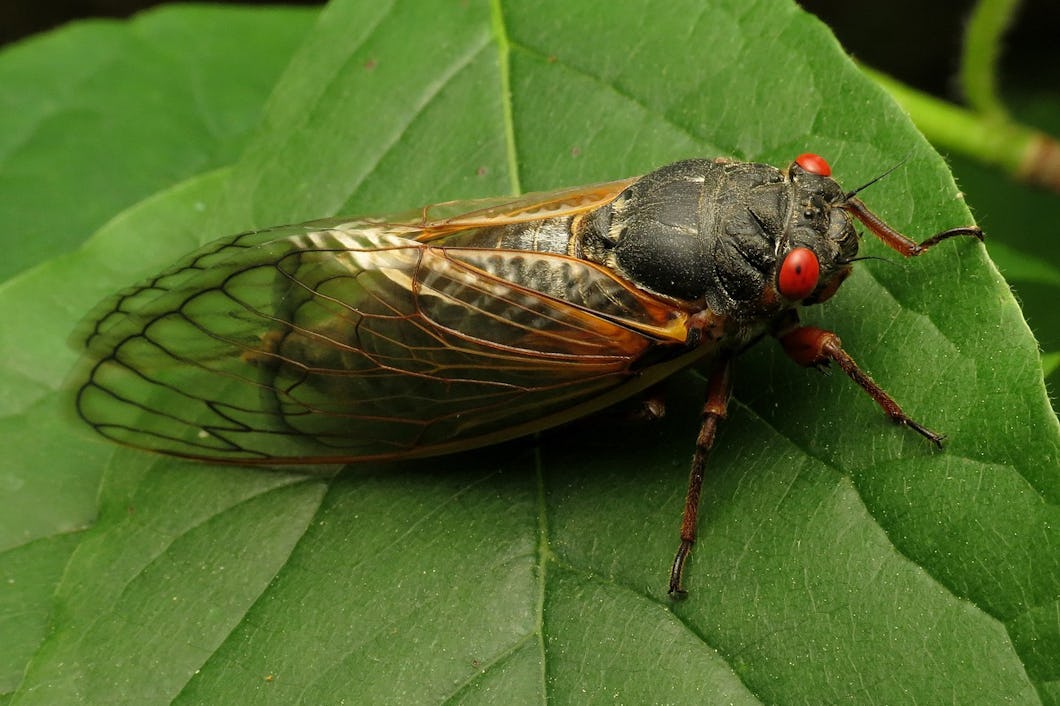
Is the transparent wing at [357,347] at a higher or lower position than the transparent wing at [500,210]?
lower

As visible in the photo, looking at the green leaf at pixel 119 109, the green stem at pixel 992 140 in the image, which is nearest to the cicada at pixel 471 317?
the green leaf at pixel 119 109

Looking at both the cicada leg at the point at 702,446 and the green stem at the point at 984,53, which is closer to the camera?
the cicada leg at the point at 702,446

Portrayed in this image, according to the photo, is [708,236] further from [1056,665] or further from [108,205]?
[108,205]

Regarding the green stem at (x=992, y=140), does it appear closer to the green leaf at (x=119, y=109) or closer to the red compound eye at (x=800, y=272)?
the red compound eye at (x=800, y=272)

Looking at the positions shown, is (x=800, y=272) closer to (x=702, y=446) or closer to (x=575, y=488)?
(x=702, y=446)

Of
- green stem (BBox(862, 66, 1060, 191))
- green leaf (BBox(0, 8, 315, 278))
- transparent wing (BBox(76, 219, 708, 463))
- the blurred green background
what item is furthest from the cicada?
the blurred green background

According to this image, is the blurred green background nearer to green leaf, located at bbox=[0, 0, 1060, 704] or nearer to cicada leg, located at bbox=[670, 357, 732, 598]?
green leaf, located at bbox=[0, 0, 1060, 704]
